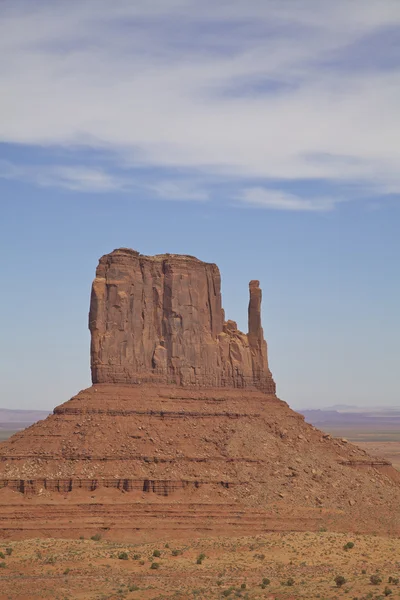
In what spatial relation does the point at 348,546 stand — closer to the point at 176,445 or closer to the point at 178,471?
the point at 178,471

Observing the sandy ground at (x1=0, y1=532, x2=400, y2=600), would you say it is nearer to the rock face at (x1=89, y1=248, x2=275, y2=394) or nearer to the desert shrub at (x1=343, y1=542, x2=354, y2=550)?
the desert shrub at (x1=343, y1=542, x2=354, y2=550)

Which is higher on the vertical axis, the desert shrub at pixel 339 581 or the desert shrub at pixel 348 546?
the desert shrub at pixel 348 546

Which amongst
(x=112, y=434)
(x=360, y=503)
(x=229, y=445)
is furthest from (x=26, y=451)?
(x=360, y=503)

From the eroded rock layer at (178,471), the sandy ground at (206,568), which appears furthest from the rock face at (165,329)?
the sandy ground at (206,568)

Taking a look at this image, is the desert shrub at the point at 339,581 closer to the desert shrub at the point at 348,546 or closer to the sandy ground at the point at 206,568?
the sandy ground at the point at 206,568

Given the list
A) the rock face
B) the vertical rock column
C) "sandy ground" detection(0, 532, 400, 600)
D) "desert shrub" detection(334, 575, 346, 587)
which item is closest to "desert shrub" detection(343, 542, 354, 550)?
"sandy ground" detection(0, 532, 400, 600)

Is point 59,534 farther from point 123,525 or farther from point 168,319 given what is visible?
point 168,319
